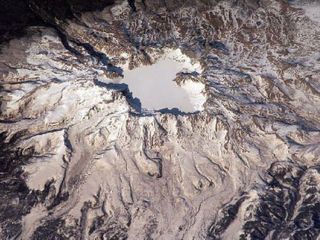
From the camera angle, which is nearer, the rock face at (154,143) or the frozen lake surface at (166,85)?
the rock face at (154,143)

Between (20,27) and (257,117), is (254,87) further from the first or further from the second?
(20,27)

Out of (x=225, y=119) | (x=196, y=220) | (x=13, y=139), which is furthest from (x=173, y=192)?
(x=13, y=139)

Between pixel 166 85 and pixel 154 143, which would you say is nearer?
pixel 154 143

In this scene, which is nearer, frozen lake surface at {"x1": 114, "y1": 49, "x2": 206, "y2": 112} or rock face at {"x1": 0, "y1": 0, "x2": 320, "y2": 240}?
rock face at {"x1": 0, "y1": 0, "x2": 320, "y2": 240}

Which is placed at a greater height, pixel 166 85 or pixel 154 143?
pixel 166 85
